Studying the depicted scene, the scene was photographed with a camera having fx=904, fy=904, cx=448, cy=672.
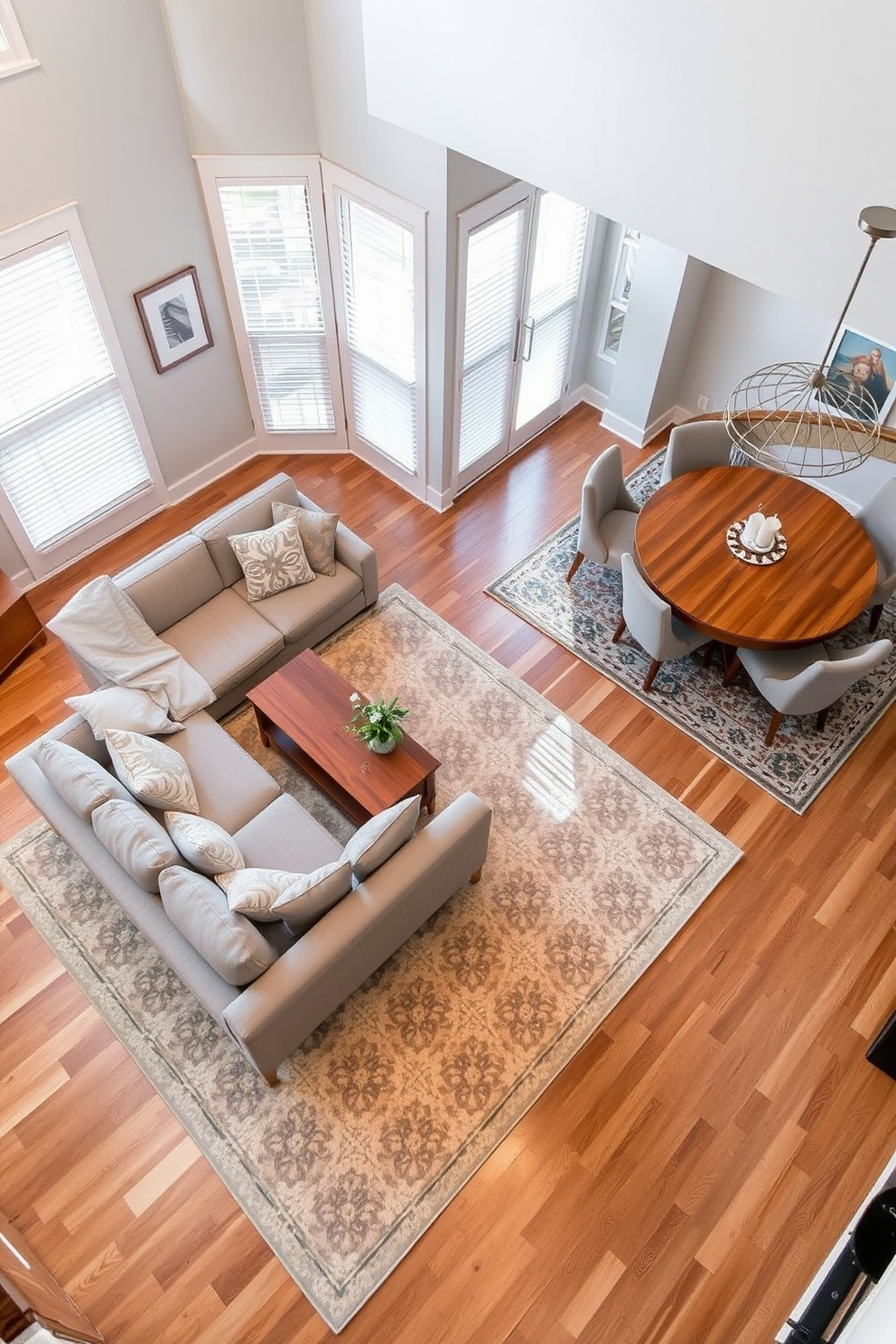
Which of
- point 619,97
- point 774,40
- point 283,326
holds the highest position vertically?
point 774,40

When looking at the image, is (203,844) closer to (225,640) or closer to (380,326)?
(225,640)

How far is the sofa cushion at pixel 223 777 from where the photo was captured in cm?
476

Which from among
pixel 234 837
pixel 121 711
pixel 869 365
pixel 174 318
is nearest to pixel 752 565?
pixel 869 365

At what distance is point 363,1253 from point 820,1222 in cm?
203

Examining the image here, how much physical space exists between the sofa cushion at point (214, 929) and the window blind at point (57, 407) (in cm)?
321

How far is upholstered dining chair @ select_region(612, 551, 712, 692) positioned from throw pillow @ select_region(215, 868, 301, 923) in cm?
252

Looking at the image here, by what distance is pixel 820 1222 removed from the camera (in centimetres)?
402

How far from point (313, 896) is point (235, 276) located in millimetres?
4374

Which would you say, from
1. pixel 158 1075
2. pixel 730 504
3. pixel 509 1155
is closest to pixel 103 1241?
pixel 158 1075

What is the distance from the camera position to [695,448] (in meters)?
6.11

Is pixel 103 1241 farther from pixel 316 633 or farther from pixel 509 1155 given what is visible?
pixel 316 633

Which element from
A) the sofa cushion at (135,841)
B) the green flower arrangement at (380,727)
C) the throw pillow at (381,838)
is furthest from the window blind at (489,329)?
the sofa cushion at (135,841)

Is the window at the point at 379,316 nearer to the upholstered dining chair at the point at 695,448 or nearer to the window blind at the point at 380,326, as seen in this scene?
the window blind at the point at 380,326

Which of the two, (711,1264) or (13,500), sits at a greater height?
(13,500)
